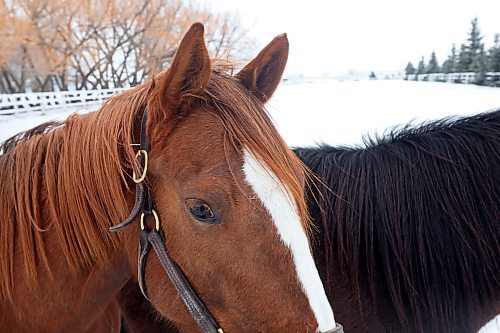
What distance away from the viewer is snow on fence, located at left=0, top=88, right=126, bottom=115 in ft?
57.7

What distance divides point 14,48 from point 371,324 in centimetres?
2737

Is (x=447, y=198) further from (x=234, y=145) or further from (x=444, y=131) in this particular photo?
(x=234, y=145)

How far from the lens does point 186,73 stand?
129cm

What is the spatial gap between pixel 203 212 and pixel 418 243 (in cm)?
126

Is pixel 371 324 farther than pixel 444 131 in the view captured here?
No

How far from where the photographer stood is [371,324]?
2.04m

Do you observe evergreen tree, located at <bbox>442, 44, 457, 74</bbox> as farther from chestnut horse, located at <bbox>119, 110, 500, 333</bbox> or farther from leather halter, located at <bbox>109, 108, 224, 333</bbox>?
leather halter, located at <bbox>109, 108, 224, 333</bbox>

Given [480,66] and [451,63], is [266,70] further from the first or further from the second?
[451,63]

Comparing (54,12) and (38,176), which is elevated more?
(54,12)

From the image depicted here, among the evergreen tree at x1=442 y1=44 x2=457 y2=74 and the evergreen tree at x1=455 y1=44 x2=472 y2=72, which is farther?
the evergreen tree at x1=442 y1=44 x2=457 y2=74

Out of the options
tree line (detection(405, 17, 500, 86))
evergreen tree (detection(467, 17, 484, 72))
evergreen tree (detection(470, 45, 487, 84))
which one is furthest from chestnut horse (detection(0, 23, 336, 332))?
evergreen tree (detection(467, 17, 484, 72))

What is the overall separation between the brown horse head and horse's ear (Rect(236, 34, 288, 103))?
12 centimetres

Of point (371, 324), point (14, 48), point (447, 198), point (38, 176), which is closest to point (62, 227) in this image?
point (38, 176)

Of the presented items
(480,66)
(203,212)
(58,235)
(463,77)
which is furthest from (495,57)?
(58,235)
